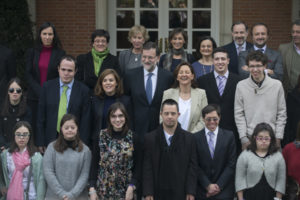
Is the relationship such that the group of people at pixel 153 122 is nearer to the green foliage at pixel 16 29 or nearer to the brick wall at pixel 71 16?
the green foliage at pixel 16 29

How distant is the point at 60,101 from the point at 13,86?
1.98 feet

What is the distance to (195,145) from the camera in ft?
→ 21.2

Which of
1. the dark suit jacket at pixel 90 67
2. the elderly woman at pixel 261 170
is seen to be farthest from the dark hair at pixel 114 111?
the elderly woman at pixel 261 170

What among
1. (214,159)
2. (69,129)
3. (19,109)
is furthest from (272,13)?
(69,129)

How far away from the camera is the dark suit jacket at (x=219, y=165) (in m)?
6.43

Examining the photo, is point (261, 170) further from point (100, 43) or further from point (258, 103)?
point (100, 43)

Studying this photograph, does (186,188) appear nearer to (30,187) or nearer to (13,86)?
(30,187)

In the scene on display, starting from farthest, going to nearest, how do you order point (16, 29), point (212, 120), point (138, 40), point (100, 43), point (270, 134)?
point (16, 29), point (138, 40), point (100, 43), point (212, 120), point (270, 134)

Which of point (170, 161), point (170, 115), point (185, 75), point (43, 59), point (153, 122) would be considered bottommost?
point (170, 161)

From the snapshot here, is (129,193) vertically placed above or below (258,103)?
below

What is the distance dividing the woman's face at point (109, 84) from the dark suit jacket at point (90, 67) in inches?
28.9

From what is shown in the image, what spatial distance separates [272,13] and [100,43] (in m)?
5.26

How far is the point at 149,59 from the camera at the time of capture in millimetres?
7125

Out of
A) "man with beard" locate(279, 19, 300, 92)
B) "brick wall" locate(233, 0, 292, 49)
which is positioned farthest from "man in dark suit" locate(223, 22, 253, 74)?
"brick wall" locate(233, 0, 292, 49)
